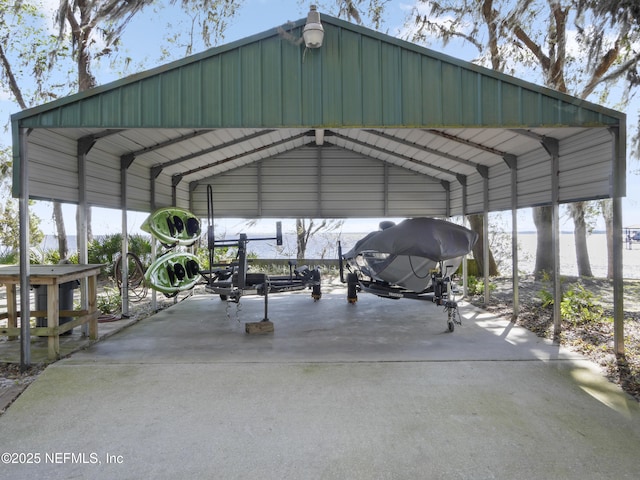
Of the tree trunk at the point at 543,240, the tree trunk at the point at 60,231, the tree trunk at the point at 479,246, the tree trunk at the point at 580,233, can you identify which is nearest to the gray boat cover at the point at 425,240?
the tree trunk at the point at 479,246

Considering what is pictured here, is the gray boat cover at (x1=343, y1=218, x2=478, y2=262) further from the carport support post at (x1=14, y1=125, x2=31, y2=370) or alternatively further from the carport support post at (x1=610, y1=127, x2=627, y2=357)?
the carport support post at (x1=14, y1=125, x2=31, y2=370)

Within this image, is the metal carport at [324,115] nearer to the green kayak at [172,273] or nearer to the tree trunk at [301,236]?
the green kayak at [172,273]

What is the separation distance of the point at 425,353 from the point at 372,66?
3.48 m

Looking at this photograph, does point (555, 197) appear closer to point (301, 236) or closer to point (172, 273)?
point (172, 273)

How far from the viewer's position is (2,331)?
471cm

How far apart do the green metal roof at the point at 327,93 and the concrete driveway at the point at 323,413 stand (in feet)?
8.86

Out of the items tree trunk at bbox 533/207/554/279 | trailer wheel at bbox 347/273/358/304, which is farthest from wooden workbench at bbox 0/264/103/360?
tree trunk at bbox 533/207/554/279

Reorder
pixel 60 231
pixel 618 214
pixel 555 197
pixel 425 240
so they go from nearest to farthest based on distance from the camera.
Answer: pixel 618 214 → pixel 555 197 → pixel 425 240 → pixel 60 231

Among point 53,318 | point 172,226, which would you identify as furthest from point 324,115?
point 172,226

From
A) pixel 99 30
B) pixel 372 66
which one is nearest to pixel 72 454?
pixel 372 66

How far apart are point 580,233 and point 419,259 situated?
950cm

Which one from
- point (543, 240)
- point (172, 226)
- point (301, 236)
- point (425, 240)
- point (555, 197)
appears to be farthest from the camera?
point (301, 236)

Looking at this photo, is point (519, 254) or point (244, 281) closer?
point (244, 281)

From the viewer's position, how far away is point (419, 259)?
20.6 ft
